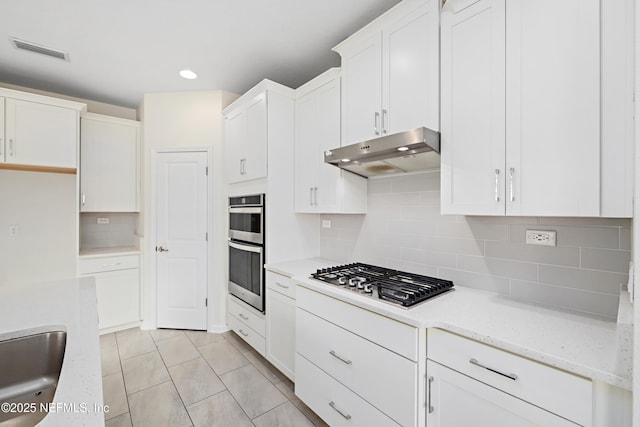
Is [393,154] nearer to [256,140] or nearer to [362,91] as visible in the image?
[362,91]

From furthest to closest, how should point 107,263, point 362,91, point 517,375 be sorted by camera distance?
point 107,263, point 362,91, point 517,375

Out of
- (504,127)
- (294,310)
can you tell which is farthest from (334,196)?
(504,127)

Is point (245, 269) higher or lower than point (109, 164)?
lower

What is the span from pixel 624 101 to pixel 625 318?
752 mm

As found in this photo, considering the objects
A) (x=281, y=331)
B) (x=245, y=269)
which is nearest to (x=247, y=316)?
(x=245, y=269)

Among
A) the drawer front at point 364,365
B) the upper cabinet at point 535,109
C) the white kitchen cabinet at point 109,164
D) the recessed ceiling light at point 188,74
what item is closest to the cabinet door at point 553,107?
the upper cabinet at point 535,109

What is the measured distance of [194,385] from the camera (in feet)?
7.30

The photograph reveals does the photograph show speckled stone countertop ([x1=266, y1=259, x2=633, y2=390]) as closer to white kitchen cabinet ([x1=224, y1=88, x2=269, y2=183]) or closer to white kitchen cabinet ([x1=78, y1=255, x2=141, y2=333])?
white kitchen cabinet ([x1=224, y1=88, x2=269, y2=183])

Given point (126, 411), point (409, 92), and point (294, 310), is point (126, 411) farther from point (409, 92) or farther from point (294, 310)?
point (409, 92)

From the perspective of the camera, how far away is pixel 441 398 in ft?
4.03

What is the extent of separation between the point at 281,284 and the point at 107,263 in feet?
7.51

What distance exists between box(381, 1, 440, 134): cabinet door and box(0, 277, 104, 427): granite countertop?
1.73m

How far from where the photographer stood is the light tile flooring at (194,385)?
6.17 ft

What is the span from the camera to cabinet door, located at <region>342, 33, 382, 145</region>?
71.7 inches
